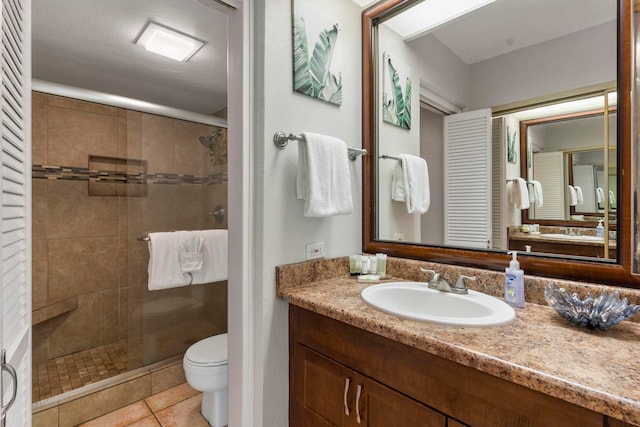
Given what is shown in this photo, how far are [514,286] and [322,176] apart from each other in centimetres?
80

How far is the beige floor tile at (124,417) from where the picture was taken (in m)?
1.77

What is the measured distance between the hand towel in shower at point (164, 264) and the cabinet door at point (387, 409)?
1.56 metres

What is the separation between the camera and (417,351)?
86 cm

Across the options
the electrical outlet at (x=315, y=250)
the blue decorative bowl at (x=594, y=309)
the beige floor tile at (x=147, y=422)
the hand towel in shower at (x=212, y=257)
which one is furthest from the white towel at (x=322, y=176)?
the beige floor tile at (x=147, y=422)

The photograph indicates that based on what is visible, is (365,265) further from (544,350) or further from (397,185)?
(544,350)

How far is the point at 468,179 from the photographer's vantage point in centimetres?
137

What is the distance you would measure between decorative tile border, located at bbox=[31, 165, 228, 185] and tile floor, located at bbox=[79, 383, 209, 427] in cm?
155

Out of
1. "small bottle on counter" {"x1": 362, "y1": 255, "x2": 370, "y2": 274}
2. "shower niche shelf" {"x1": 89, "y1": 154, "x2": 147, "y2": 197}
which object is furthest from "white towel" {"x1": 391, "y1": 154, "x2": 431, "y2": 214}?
"shower niche shelf" {"x1": 89, "y1": 154, "x2": 147, "y2": 197}

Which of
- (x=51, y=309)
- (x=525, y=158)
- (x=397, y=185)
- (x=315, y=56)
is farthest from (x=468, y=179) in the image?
(x=51, y=309)

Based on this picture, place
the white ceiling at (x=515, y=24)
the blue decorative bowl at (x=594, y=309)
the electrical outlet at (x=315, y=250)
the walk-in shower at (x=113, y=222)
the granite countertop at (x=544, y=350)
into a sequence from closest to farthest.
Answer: the granite countertop at (x=544, y=350) → the blue decorative bowl at (x=594, y=309) → the white ceiling at (x=515, y=24) → the electrical outlet at (x=315, y=250) → the walk-in shower at (x=113, y=222)

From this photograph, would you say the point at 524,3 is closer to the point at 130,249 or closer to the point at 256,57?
the point at 256,57

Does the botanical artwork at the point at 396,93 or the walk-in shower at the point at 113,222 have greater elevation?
the botanical artwork at the point at 396,93

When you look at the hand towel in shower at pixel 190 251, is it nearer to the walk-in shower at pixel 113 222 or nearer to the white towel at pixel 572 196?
the walk-in shower at pixel 113 222

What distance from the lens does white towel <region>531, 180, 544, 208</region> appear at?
1154 millimetres
